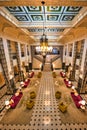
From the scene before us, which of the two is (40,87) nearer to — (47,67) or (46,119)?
(46,119)

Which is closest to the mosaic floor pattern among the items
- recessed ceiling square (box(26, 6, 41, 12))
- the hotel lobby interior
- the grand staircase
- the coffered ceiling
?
the hotel lobby interior

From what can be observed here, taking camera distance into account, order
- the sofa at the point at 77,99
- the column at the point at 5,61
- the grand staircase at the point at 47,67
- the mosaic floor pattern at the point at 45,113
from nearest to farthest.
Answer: the mosaic floor pattern at the point at 45,113
the sofa at the point at 77,99
the column at the point at 5,61
the grand staircase at the point at 47,67

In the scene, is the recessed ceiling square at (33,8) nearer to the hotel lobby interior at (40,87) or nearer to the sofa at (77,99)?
the hotel lobby interior at (40,87)

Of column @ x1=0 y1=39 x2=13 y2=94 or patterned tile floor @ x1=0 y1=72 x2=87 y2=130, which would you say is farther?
column @ x1=0 y1=39 x2=13 y2=94

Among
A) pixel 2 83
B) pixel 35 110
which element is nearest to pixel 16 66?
pixel 2 83

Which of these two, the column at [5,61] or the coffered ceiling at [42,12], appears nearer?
the coffered ceiling at [42,12]

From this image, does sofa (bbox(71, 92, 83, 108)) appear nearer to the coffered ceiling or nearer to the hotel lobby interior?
the hotel lobby interior

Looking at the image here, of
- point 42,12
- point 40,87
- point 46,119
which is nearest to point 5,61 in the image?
point 40,87

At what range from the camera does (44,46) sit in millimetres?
6465

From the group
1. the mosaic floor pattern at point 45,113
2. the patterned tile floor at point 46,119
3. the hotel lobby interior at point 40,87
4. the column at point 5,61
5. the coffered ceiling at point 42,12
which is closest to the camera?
the coffered ceiling at point 42,12

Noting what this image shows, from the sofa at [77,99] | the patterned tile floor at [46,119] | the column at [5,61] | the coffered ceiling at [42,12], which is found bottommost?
the patterned tile floor at [46,119]

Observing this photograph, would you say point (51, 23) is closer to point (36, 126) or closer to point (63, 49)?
point (36, 126)

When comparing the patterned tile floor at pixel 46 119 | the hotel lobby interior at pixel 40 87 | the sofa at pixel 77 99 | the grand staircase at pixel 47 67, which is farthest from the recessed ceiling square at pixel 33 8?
the grand staircase at pixel 47 67

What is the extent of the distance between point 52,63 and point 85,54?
47.1ft
